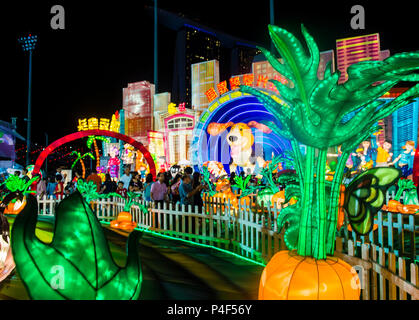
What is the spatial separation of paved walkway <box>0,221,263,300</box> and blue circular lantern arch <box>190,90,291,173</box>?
14916 millimetres

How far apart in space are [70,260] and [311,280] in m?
2.01

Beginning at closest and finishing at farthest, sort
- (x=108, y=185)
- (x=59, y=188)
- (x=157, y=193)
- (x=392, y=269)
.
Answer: (x=392, y=269)
(x=157, y=193)
(x=108, y=185)
(x=59, y=188)

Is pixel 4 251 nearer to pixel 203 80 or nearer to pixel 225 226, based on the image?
pixel 225 226

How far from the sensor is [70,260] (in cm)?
227

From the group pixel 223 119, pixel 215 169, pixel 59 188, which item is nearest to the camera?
pixel 59 188

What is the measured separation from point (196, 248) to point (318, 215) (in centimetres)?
469

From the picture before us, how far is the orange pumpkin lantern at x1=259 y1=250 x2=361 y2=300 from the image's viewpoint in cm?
318

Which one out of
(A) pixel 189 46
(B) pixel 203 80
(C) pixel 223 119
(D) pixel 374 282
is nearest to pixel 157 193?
(D) pixel 374 282

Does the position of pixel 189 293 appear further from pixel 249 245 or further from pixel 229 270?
pixel 249 245

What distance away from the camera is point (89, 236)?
7.80 feet

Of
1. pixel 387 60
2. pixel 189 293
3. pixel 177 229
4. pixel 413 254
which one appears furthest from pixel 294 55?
pixel 177 229

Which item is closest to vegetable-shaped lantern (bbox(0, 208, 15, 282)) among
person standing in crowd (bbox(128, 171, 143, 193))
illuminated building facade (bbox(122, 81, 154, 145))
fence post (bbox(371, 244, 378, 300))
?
fence post (bbox(371, 244, 378, 300))

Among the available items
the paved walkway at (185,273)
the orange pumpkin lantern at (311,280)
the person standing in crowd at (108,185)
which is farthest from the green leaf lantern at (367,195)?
the person standing in crowd at (108,185)

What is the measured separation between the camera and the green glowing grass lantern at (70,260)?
217 cm
